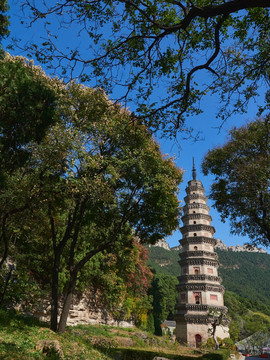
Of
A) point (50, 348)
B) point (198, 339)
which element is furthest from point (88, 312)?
point (50, 348)

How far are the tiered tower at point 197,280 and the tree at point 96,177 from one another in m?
19.7

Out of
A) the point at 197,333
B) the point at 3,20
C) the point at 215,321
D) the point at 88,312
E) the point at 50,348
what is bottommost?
the point at 50,348

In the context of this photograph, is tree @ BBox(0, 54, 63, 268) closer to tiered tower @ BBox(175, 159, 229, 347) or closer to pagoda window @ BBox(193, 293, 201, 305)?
tiered tower @ BBox(175, 159, 229, 347)

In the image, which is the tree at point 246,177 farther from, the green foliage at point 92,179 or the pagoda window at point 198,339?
the pagoda window at point 198,339

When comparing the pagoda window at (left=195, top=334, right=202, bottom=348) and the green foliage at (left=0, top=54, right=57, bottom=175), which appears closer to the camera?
the green foliage at (left=0, top=54, right=57, bottom=175)

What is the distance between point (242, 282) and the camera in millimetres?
105688

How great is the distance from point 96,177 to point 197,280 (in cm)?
2506

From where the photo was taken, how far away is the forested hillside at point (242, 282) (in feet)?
190

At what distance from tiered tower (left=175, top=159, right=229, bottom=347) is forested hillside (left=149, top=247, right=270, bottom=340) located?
41.1ft

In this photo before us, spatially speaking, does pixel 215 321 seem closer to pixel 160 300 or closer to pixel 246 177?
pixel 246 177

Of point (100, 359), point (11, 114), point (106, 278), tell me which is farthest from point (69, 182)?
point (106, 278)

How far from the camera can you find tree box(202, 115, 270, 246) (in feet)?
40.8

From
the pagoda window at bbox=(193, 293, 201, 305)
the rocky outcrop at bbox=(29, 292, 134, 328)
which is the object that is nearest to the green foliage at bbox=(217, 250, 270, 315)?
the pagoda window at bbox=(193, 293, 201, 305)

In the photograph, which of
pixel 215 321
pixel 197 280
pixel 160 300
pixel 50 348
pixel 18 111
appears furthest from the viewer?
pixel 160 300
